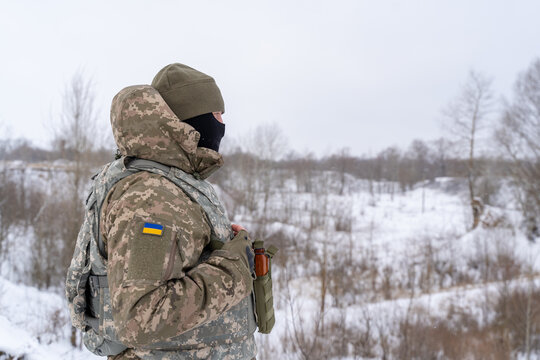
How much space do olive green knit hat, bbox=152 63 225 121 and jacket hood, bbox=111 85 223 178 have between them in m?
0.11

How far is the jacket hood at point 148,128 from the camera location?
1.42 m

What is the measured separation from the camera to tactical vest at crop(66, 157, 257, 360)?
1410 mm

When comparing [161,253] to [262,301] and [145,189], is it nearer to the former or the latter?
[145,189]

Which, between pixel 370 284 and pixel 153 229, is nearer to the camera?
pixel 153 229

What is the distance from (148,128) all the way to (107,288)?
0.68 m

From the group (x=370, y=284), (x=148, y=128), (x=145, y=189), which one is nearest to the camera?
(x=145, y=189)

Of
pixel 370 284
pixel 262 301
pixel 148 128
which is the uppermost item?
pixel 148 128

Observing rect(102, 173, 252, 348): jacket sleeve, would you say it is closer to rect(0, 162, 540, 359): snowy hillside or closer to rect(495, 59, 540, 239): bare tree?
rect(0, 162, 540, 359): snowy hillside

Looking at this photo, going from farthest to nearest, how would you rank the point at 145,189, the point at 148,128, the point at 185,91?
1. the point at 185,91
2. the point at 148,128
3. the point at 145,189

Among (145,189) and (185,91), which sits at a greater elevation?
(185,91)

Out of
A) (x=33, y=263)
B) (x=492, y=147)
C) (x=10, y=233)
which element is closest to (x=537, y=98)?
(x=492, y=147)

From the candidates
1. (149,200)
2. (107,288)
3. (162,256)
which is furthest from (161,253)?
(107,288)

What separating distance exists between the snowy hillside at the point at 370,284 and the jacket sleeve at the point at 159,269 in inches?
105

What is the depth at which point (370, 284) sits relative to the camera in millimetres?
17062
